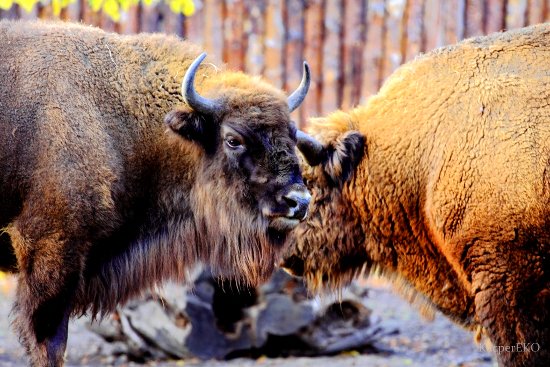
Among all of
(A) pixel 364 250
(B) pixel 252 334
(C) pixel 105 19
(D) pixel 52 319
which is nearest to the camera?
(D) pixel 52 319

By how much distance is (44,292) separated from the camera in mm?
5418

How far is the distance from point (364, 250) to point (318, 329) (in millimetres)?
1659

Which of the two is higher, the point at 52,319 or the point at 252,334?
the point at 52,319

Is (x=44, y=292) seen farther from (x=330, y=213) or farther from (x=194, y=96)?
(x=330, y=213)

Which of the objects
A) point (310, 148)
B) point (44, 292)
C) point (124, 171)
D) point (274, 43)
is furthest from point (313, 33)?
point (44, 292)

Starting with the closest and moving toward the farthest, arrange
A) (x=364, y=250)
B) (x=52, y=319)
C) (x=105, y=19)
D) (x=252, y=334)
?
(x=52, y=319) < (x=364, y=250) < (x=252, y=334) < (x=105, y=19)

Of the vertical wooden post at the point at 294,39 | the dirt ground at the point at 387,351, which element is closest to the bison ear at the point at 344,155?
the dirt ground at the point at 387,351

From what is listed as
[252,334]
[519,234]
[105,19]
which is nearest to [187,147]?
[519,234]

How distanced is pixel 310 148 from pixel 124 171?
141cm

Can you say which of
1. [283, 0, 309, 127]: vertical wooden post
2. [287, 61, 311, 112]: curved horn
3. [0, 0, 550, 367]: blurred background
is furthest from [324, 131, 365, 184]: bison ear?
[283, 0, 309, 127]: vertical wooden post

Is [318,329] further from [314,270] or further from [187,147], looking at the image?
[187,147]

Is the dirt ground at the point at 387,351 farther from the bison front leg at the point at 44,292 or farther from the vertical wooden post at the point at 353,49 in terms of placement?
the vertical wooden post at the point at 353,49

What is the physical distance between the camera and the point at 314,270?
6742 mm

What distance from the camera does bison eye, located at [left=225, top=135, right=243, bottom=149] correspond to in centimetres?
562
